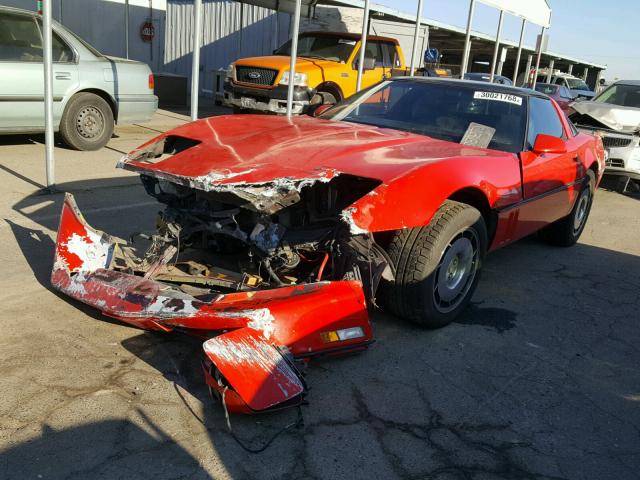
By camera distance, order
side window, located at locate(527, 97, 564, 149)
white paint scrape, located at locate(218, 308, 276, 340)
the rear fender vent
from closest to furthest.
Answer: white paint scrape, located at locate(218, 308, 276, 340) < the rear fender vent < side window, located at locate(527, 97, 564, 149)

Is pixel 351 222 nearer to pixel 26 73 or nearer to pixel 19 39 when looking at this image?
pixel 26 73

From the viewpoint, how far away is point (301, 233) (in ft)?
10.9

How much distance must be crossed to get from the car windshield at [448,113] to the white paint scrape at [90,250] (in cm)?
225

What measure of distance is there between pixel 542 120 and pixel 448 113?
955mm

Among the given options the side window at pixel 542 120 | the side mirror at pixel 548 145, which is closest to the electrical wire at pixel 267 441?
the side mirror at pixel 548 145

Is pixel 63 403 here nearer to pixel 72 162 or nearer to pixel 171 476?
pixel 171 476

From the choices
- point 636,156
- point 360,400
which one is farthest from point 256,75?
point 360,400

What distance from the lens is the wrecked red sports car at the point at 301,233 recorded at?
289 centimetres

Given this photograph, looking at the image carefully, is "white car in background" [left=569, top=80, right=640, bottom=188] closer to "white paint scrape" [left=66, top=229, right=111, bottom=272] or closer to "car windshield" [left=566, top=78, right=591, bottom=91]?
"white paint scrape" [left=66, top=229, right=111, bottom=272]

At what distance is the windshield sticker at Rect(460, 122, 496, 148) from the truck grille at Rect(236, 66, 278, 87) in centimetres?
742

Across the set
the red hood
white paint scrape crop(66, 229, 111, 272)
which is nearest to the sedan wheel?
the red hood

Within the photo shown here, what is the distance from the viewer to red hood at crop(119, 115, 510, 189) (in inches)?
127

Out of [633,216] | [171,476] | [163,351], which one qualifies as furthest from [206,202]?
[633,216]

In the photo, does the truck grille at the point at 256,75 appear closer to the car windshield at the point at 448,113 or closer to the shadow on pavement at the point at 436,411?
the car windshield at the point at 448,113
